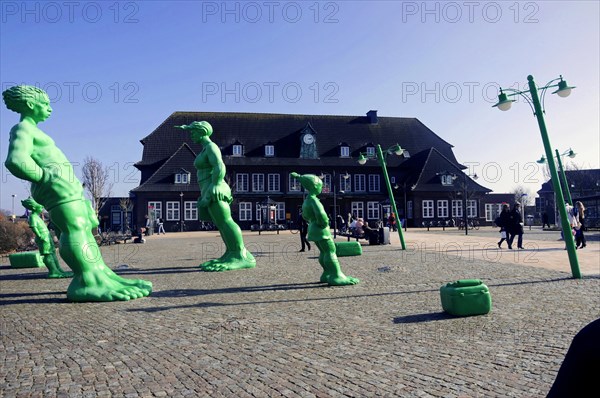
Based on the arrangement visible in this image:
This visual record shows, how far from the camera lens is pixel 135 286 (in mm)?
8188

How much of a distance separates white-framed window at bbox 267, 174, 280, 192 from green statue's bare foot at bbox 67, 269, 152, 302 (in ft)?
128

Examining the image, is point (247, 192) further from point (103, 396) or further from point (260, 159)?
point (103, 396)

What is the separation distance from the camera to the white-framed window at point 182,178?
42969 millimetres

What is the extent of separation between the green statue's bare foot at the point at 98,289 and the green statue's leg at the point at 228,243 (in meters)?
3.99

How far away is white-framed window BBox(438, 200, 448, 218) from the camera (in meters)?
47.2

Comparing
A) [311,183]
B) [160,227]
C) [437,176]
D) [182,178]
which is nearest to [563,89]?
[311,183]

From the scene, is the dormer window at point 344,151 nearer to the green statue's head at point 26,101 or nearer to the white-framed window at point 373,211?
the white-framed window at point 373,211

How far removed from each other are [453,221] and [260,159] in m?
20.5

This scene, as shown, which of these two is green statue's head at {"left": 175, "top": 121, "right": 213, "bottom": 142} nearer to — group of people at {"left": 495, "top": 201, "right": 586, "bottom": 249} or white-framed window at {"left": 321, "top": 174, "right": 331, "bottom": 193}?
group of people at {"left": 495, "top": 201, "right": 586, "bottom": 249}

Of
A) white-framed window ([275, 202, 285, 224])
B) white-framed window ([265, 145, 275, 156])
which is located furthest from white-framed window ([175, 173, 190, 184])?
white-framed window ([275, 202, 285, 224])

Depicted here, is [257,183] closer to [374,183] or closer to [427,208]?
[374,183]

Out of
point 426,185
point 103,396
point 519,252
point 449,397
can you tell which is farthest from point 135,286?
point 426,185

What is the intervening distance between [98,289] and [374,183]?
43.0 meters

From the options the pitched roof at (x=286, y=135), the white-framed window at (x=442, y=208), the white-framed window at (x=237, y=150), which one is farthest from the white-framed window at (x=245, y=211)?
the white-framed window at (x=442, y=208)
